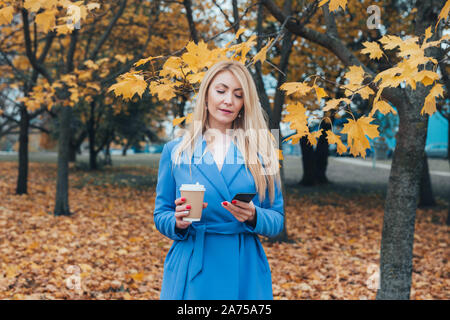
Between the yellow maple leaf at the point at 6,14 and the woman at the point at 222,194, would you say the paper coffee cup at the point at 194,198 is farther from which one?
the yellow maple leaf at the point at 6,14

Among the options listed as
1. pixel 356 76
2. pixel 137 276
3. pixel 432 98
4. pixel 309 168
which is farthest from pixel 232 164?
pixel 309 168

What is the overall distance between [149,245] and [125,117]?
13.5 metres

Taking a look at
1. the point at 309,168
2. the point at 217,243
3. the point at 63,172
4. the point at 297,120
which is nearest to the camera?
the point at 217,243

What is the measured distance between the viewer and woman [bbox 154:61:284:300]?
1.74 meters

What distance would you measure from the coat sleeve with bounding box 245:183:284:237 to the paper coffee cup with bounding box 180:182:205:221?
9.8 inches

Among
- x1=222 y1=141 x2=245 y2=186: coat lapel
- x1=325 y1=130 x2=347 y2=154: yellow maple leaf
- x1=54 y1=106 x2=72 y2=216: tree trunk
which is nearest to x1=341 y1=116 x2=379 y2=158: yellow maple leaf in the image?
x1=325 y1=130 x2=347 y2=154: yellow maple leaf

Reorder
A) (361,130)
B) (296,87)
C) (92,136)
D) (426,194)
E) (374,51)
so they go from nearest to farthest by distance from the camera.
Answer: (361,130)
(296,87)
(374,51)
(426,194)
(92,136)

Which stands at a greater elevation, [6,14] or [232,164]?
[6,14]

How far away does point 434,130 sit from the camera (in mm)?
40094

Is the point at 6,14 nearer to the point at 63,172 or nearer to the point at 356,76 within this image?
the point at 356,76

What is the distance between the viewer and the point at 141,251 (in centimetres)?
608

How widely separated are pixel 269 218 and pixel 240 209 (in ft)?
0.64

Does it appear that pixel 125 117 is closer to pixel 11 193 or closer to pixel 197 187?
pixel 11 193

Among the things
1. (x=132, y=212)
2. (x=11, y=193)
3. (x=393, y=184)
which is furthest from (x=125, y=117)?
(x=393, y=184)
